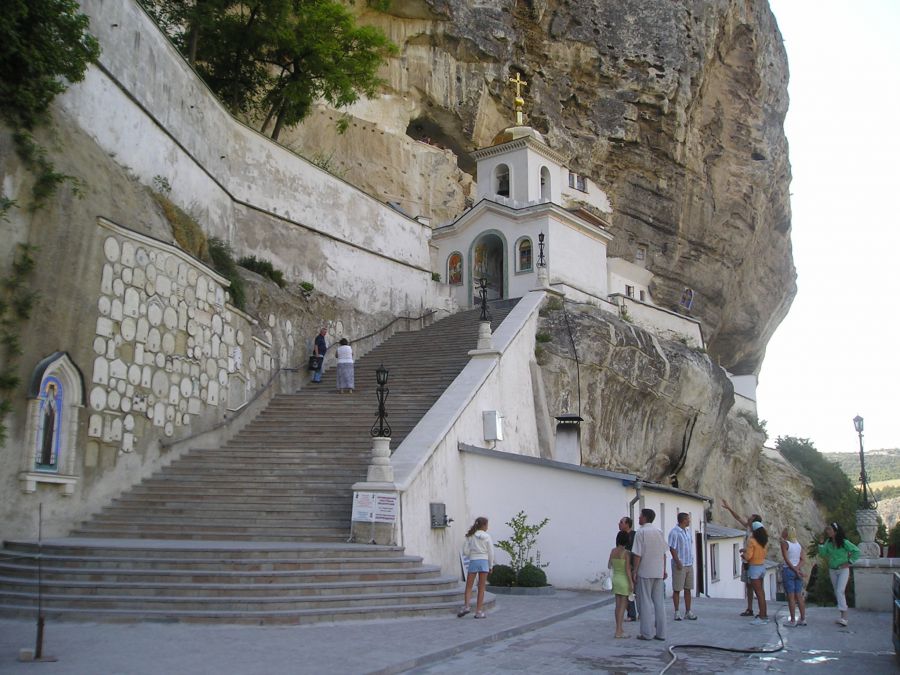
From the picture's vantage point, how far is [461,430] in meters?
16.4

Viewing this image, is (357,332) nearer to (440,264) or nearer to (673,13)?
(440,264)

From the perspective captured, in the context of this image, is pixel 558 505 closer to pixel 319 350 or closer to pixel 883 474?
pixel 319 350

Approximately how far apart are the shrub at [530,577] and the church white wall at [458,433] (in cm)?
110

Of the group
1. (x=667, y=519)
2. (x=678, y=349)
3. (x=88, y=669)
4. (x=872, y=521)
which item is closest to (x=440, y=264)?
(x=678, y=349)

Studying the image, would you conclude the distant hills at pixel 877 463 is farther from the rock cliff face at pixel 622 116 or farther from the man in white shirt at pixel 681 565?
the man in white shirt at pixel 681 565


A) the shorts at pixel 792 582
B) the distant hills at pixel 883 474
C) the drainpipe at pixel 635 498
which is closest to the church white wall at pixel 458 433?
the drainpipe at pixel 635 498

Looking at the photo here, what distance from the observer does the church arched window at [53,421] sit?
11.8 meters

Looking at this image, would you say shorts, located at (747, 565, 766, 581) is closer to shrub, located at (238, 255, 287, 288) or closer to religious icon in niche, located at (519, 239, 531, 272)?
shrub, located at (238, 255, 287, 288)

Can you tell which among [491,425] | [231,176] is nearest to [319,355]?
[231,176]

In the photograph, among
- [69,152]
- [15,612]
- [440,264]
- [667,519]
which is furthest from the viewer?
[440,264]

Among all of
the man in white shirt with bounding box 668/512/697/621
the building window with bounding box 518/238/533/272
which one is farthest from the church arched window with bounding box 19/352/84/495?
the building window with bounding box 518/238/533/272

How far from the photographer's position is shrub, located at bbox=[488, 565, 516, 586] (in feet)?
48.5

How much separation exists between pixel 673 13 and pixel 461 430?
107 feet

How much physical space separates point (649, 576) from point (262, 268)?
13.0 meters
